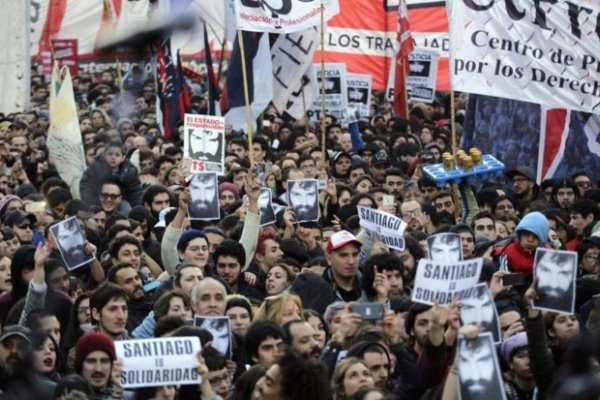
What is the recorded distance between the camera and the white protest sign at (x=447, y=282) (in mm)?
8984

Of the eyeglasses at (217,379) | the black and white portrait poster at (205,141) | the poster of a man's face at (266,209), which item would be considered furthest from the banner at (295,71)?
the eyeglasses at (217,379)

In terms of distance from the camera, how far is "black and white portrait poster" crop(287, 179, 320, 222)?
14.4 meters

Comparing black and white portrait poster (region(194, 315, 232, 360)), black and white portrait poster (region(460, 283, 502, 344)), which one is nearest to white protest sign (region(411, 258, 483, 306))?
black and white portrait poster (region(460, 283, 502, 344))

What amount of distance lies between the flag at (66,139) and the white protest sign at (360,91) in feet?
17.3

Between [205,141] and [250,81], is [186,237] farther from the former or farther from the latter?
[250,81]

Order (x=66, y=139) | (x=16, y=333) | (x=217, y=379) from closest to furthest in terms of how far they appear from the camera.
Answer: (x=217, y=379), (x=16, y=333), (x=66, y=139)

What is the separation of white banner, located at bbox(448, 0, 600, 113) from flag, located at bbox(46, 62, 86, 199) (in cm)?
351

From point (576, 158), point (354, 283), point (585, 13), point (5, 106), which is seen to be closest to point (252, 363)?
point (354, 283)

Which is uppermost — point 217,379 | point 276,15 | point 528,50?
point 276,15

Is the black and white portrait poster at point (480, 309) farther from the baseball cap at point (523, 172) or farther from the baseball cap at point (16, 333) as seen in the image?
the baseball cap at point (523, 172)

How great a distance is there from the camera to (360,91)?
24328 mm

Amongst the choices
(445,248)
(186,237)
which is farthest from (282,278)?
(445,248)

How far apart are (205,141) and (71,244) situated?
470 cm

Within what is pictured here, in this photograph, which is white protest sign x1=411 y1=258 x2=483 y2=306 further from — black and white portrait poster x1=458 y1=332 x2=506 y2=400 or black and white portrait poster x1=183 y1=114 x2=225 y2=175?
black and white portrait poster x1=183 y1=114 x2=225 y2=175
